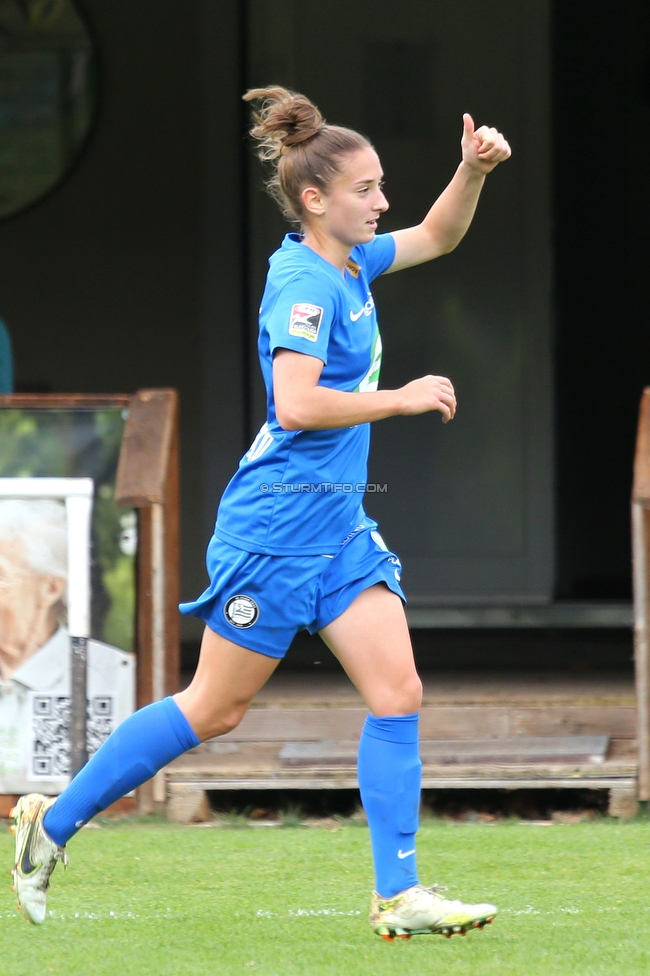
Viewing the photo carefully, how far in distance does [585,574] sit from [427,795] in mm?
2622

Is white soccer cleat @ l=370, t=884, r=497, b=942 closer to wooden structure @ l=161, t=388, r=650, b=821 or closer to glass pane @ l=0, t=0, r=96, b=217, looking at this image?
wooden structure @ l=161, t=388, r=650, b=821

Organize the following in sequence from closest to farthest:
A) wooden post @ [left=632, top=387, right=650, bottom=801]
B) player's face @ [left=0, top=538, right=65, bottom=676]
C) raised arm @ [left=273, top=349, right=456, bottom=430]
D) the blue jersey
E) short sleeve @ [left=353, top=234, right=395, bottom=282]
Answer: raised arm @ [left=273, top=349, right=456, bottom=430], the blue jersey, short sleeve @ [left=353, top=234, right=395, bottom=282], wooden post @ [left=632, top=387, right=650, bottom=801], player's face @ [left=0, top=538, right=65, bottom=676]

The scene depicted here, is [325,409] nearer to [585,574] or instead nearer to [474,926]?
[474,926]

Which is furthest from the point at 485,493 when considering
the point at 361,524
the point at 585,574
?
the point at 361,524

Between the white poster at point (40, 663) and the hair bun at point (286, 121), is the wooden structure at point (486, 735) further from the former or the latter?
the hair bun at point (286, 121)

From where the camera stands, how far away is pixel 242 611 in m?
3.35

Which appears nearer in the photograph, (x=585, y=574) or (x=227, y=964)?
(x=227, y=964)

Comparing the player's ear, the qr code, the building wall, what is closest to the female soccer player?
the player's ear

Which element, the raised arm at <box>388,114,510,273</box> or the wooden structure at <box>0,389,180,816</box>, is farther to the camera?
the wooden structure at <box>0,389,180,816</box>

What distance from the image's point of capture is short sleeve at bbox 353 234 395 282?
11.9 feet

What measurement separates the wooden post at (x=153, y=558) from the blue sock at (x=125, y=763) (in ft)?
5.60

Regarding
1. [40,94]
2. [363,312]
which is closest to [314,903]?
[363,312]

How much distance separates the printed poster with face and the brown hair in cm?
206

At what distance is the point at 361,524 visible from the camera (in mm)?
3508
